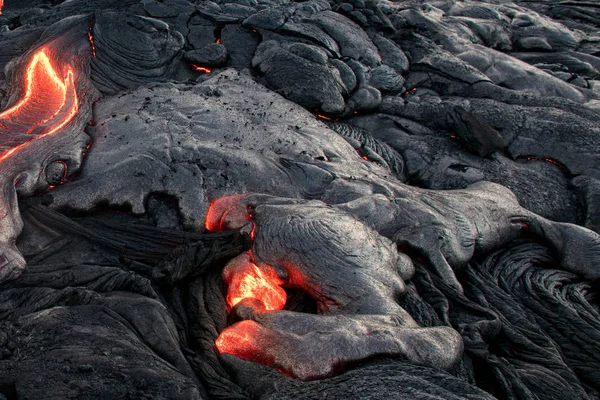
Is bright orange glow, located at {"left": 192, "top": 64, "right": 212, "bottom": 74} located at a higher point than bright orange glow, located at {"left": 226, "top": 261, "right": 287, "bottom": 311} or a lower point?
higher

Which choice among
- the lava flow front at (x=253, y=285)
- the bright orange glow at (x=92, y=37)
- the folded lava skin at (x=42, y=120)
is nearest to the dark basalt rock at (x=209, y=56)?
the bright orange glow at (x=92, y=37)

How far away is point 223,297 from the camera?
333 cm

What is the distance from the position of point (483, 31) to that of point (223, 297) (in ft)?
17.2

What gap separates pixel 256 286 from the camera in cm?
331

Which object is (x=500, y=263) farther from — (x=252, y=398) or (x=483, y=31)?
(x=483, y=31)

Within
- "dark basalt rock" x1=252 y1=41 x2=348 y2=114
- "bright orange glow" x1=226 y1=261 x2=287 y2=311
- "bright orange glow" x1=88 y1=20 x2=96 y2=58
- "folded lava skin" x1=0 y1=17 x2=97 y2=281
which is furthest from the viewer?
"dark basalt rock" x1=252 y1=41 x2=348 y2=114

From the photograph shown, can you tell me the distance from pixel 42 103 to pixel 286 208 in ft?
7.06

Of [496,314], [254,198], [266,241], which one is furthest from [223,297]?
[496,314]

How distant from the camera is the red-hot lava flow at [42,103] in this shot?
3971mm

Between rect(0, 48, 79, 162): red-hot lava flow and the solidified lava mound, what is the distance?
2cm

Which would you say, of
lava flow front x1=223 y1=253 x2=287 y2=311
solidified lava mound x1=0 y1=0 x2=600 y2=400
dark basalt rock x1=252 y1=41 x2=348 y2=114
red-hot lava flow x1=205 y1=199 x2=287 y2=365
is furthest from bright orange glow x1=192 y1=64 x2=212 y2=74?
lava flow front x1=223 y1=253 x2=287 y2=311

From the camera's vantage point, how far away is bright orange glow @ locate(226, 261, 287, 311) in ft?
10.7

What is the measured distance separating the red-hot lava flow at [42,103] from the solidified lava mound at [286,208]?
0.06ft

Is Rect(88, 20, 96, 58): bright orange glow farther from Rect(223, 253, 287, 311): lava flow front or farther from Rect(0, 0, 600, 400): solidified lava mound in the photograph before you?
Rect(223, 253, 287, 311): lava flow front
